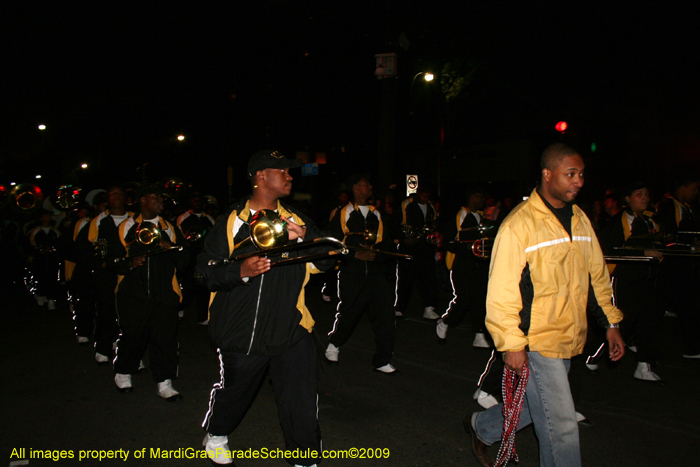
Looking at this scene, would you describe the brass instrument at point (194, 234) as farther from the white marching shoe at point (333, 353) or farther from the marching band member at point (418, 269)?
the white marching shoe at point (333, 353)

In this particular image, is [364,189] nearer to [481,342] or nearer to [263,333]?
[481,342]

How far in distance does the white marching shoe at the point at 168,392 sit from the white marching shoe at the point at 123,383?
43cm

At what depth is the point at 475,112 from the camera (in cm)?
2928

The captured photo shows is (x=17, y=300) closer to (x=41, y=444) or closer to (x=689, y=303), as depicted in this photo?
(x=41, y=444)

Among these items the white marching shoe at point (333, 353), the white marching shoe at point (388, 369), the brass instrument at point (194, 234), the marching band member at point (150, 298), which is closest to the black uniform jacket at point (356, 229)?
the white marching shoe at point (333, 353)

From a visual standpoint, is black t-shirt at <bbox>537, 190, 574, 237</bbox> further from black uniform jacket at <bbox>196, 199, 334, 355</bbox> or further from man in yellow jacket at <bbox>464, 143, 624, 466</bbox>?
black uniform jacket at <bbox>196, 199, 334, 355</bbox>

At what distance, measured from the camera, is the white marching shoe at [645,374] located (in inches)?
219

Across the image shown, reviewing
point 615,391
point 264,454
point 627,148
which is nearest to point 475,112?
point 627,148

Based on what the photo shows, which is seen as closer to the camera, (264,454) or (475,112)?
(264,454)

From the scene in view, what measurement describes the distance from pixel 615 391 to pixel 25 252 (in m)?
11.9

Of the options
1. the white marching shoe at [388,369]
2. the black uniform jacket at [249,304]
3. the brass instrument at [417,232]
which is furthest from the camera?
the brass instrument at [417,232]

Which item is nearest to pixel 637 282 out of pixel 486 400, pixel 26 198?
pixel 486 400

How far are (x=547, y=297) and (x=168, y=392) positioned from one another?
12.8 ft

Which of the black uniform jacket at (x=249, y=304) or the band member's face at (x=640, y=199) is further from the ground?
the band member's face at (x=640, y=199)
